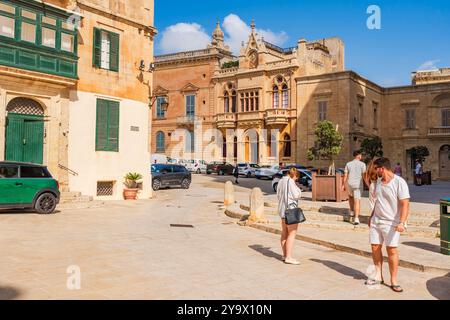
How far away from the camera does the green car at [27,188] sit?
13.1 meters

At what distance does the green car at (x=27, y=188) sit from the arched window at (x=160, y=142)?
40661mm

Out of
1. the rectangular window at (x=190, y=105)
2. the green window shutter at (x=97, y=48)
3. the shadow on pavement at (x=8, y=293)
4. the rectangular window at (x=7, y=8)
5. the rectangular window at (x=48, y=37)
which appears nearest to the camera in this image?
the shadow on pavement at (x=8, y=293)

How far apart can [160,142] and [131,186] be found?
35677 millimetres

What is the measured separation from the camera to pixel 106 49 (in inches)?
757

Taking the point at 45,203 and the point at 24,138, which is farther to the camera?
the point at 24,138

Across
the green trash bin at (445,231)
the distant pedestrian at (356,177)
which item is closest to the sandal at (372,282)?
the green trash bin at (445,231)

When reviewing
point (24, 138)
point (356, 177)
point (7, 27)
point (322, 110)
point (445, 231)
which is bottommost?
point (445, 231)

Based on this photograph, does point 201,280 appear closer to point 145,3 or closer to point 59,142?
point 59,142

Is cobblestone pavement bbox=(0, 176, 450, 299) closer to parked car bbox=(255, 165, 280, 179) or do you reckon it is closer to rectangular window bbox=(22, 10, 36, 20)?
rectangular window bbox=(22, 10, 36, 20)

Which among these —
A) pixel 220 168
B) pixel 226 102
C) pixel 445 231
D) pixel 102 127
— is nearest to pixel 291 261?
pixel 445 231

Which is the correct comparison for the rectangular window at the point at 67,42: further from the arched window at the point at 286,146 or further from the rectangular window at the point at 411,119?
the rectangular window at the point at 411,119

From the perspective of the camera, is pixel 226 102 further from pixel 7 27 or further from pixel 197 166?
pixel 7 27

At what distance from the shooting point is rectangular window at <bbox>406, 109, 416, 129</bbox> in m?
45.3

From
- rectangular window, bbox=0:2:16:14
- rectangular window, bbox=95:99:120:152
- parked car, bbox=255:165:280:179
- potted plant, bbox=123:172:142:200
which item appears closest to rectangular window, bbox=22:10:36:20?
rectangular window, bbox=0:2:16:14
